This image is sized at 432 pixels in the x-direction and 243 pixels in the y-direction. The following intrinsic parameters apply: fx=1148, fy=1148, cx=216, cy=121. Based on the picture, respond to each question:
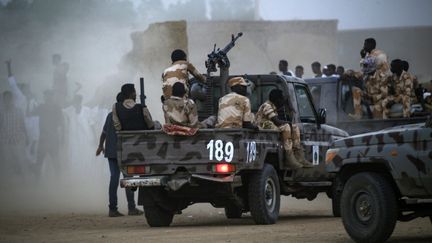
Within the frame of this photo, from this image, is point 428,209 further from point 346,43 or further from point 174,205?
point 346,43

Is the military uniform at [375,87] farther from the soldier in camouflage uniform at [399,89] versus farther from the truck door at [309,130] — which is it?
the truck door at [309,130]

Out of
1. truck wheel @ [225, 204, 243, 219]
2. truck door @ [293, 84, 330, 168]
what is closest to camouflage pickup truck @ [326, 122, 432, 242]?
truck wheel @ [225, 204, 243, 219]

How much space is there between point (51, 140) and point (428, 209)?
15576 mm

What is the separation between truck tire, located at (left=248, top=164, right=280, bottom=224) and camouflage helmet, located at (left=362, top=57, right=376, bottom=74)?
16.7ft

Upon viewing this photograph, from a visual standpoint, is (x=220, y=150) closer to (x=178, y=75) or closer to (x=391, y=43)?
(x=178, y=75)

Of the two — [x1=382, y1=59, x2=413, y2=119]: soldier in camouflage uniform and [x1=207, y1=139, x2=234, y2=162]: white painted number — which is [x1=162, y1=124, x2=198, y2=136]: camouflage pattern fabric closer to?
[x1=207, y1=139, x2=234, y2=162]: white painted number

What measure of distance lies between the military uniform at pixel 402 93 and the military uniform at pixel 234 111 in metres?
5.11

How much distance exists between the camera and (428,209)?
11148mm

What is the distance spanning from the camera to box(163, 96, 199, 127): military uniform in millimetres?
14352

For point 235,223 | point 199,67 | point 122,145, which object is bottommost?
point 235,223

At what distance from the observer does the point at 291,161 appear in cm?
1522

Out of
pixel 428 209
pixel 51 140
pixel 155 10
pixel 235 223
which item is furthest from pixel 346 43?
pixel 428 209

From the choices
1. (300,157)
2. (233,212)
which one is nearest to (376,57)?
(300,157)

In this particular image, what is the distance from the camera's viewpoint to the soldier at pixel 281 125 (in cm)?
1512
